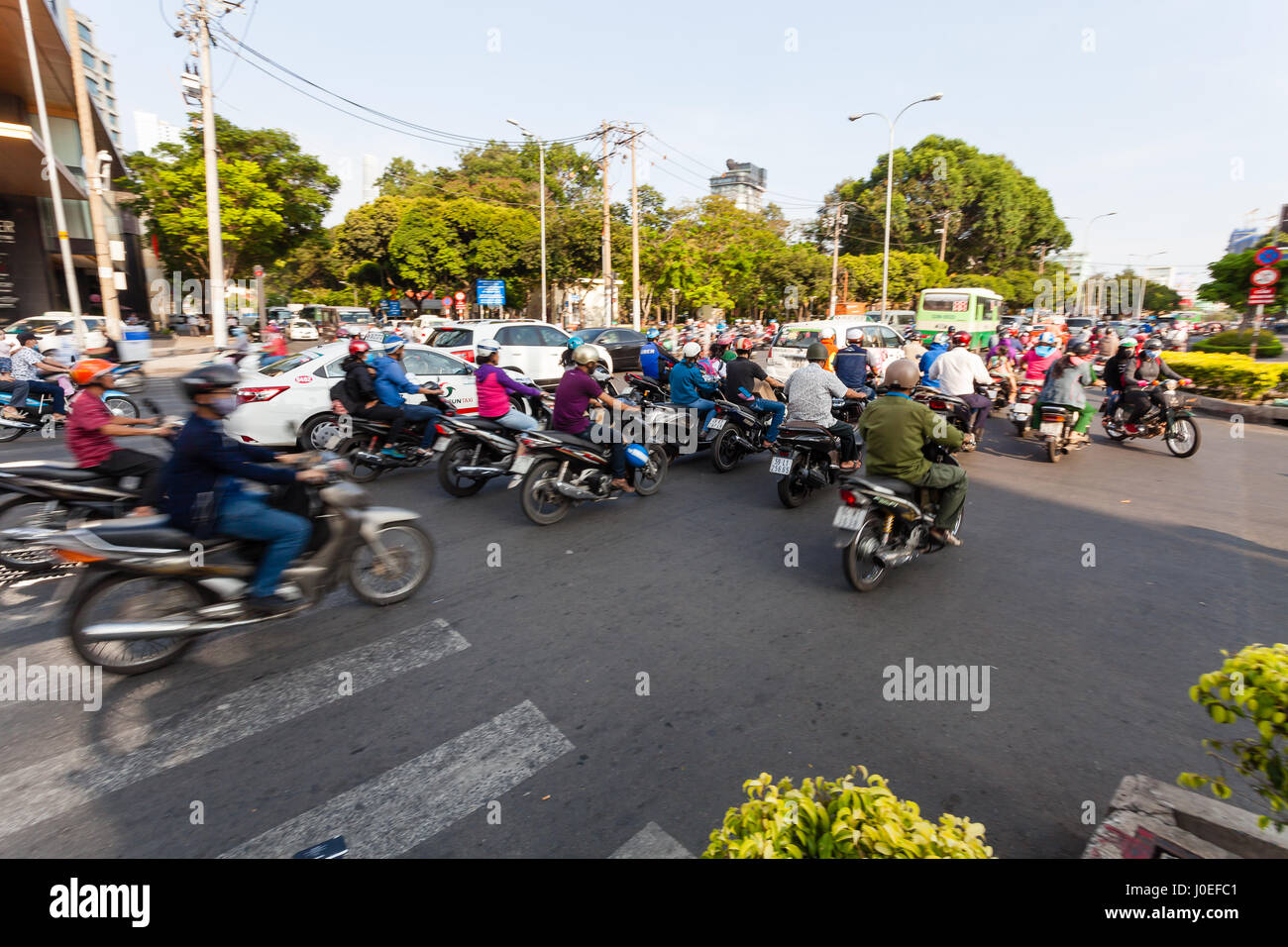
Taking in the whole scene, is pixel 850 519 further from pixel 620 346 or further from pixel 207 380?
pixel 620 346

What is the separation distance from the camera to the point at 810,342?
15.9 meters

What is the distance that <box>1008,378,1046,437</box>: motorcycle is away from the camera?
35.3 feet

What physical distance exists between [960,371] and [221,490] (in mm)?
9355

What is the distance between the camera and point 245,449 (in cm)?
440

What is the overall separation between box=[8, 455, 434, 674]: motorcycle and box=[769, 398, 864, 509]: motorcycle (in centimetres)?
430
